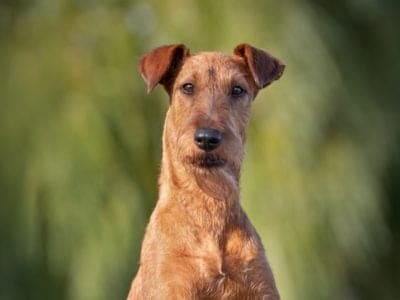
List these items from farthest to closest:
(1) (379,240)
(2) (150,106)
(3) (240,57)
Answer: (1) (379,240) < (2) (150,106) < (3) (240,57)

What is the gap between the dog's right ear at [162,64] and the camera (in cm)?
355

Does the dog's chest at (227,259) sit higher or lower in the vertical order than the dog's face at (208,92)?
lower

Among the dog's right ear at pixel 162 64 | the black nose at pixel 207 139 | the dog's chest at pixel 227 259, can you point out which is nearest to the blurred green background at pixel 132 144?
the dog's right ear at pixel 162 64

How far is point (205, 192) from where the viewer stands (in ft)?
11.4

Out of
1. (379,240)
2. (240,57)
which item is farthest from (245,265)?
(379,240)

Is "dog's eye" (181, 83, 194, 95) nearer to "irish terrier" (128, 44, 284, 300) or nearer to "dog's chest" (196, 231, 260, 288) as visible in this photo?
"irish terrier" (128, 44, 284, 300)

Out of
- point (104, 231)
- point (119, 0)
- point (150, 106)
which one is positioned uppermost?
point (119, 0)

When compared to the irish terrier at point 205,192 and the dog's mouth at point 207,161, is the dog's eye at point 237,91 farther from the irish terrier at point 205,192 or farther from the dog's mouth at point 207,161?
the dog's mouth at point 207,161

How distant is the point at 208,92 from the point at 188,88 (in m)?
0.06

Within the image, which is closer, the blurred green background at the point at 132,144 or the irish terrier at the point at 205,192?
the irish terrier at the point at 205,192

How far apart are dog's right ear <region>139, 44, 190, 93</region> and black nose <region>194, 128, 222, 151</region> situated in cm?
23

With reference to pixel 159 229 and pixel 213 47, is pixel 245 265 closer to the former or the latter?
pixel 159 229

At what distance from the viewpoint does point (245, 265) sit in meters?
3.43

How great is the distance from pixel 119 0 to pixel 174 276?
4.94 m
